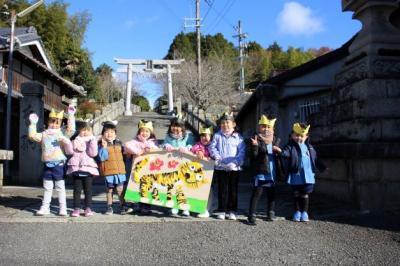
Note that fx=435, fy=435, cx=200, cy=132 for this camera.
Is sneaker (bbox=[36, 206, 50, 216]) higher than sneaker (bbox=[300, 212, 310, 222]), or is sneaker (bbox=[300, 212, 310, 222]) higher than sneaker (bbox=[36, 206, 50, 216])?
sneaker (bbox=[36, 206, 50, 216])

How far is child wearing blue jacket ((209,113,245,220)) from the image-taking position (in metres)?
6.70

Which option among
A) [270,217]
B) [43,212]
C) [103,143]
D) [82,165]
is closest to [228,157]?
[270,217]

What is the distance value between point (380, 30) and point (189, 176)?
13.3 ft

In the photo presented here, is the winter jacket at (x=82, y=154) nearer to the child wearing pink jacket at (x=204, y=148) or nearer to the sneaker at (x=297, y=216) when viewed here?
the child wearing pink jacket at (x=204, y=148)

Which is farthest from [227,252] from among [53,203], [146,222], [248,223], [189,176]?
[53,203]

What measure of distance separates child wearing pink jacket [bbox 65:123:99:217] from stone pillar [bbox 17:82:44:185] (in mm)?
5282

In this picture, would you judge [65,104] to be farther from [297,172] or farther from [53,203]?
[297,172]

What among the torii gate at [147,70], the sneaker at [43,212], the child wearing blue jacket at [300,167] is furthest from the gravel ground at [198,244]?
the torii gate at [147,70]

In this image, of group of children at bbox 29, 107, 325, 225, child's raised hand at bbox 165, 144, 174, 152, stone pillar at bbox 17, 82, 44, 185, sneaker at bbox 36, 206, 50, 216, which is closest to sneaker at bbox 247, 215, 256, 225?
group of children at bbox 29, 107, 325, 225

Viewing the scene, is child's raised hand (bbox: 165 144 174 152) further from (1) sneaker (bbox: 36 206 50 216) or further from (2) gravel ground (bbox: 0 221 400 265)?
(1) sneaker (bbox: 36 206 50 216)

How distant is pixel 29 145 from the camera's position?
Result: 459 inches

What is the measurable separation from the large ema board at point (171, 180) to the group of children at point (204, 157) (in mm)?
131

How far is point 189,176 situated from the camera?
22.6 ft

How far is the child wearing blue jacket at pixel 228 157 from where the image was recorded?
670 centimetres
